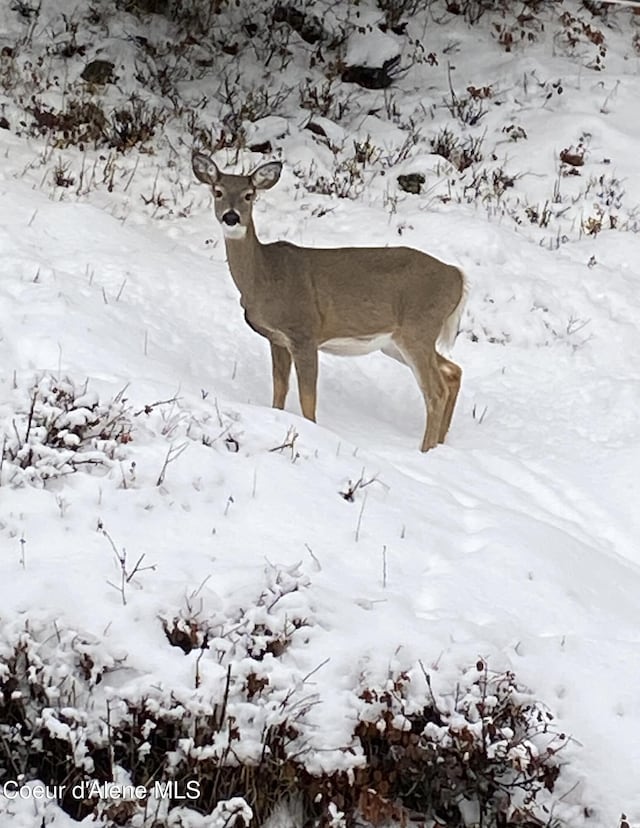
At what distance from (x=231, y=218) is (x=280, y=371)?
1091mm

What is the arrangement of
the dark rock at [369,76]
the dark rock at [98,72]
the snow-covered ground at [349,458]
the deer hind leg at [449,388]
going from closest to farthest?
the snow-covered ground at [349,458], the deer hind leg at [449,388], the dark rock at [98,72], the dark rock at [369,76]

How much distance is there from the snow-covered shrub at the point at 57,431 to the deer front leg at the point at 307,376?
5.75ft

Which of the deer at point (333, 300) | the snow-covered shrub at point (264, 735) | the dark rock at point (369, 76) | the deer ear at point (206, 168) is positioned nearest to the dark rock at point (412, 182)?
the dark rock at point (369, 76)

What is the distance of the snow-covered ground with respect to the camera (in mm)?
4324

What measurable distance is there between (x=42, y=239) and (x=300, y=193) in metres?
3.24

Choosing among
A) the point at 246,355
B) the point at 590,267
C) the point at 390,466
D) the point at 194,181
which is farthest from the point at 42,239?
the point at 590,267

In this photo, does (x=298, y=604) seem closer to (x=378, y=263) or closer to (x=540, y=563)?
(x=540, y=563)

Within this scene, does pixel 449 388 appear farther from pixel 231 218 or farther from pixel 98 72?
pixel 98 72

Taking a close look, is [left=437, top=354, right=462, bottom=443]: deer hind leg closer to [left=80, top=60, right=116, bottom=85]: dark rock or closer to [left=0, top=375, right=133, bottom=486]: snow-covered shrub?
[left=0, top=375, right=133, bottom=486]: snow-covered shrub

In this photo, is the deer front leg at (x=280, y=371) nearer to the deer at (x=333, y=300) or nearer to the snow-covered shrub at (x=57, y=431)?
the deer at (x=333, y=300)

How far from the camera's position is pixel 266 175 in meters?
7.51

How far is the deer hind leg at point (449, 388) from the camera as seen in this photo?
794cm

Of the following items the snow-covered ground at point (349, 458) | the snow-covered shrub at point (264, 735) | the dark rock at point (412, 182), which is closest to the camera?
the snow-covered shrub at point (264, 735)

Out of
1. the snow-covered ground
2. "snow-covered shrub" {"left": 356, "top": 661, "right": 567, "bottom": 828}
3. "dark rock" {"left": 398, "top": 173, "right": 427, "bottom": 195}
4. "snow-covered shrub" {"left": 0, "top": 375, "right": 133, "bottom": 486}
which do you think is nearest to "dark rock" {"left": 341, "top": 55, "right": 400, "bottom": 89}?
the snow-covered ground
